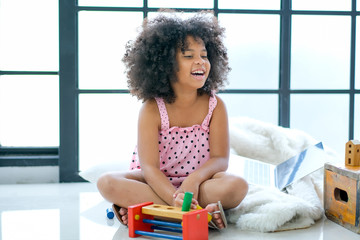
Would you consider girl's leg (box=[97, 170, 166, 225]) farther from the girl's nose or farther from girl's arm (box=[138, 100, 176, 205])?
the girl's nose

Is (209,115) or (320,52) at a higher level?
(320,52)

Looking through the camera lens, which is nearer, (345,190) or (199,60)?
(345,190)

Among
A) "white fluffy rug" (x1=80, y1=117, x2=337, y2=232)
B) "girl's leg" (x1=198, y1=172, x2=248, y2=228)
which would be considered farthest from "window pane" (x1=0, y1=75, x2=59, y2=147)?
"girl's leg" (x1=198, y1=172, x2=248, y2=228)

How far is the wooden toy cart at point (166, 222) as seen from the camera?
1112 millimetres

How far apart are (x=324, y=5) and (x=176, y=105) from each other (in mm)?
1126

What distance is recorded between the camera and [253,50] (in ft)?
7.24

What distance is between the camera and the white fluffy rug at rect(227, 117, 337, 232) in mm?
1281

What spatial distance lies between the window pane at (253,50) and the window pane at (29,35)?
807mm

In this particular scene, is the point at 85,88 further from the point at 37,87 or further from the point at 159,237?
the point at 159,237

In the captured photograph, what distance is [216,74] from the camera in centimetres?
156

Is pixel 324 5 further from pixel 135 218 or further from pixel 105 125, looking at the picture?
pixel 135 218

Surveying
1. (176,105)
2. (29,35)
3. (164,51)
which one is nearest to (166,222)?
(176,105)

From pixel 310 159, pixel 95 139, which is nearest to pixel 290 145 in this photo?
pixel 310 159

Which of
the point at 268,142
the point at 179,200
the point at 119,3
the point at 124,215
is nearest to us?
the point at 179,200
